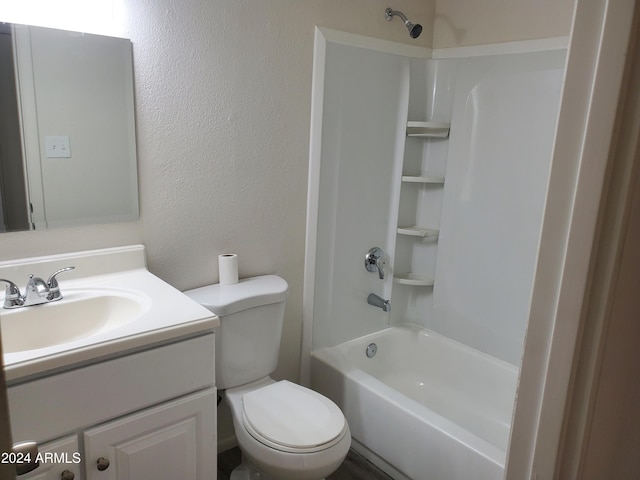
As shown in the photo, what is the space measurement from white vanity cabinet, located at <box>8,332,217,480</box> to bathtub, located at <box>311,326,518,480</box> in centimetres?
77

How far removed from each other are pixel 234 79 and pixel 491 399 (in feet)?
6.17

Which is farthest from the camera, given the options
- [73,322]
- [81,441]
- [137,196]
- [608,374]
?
[137,196]

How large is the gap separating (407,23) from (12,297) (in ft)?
6.06

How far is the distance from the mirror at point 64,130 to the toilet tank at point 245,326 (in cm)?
44

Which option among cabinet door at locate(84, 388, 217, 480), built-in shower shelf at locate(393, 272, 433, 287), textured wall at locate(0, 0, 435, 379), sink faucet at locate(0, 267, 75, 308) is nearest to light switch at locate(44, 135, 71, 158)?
textured wall at locate(0, 0, 435, 379)

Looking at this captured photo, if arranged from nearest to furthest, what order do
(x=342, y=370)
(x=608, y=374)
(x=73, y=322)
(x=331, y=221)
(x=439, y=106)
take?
(x=608, y=374), (x=73, y=322), (x=342, y=370), (x=331, y=221), (x=439, y=106)

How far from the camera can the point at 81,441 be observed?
1.24m

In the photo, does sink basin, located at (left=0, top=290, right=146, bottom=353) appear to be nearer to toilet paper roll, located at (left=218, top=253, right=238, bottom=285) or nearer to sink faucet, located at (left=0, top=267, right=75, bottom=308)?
sink faucet, located at (left=0, top=267, right=75, bottom=308)

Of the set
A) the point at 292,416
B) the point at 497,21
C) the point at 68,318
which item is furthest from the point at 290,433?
the point at 497,21

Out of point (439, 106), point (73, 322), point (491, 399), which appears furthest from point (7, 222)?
point (491, 399)

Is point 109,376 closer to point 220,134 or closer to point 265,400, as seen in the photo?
point 265,400

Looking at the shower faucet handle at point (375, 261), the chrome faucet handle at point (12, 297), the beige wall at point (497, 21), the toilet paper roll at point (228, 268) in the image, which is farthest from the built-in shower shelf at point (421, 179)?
the chrome faucet handle at point (12, 297)

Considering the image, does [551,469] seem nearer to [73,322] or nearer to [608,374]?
[608,374]

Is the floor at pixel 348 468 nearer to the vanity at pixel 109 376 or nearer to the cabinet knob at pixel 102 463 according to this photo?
the vanity at pixel 109 376
